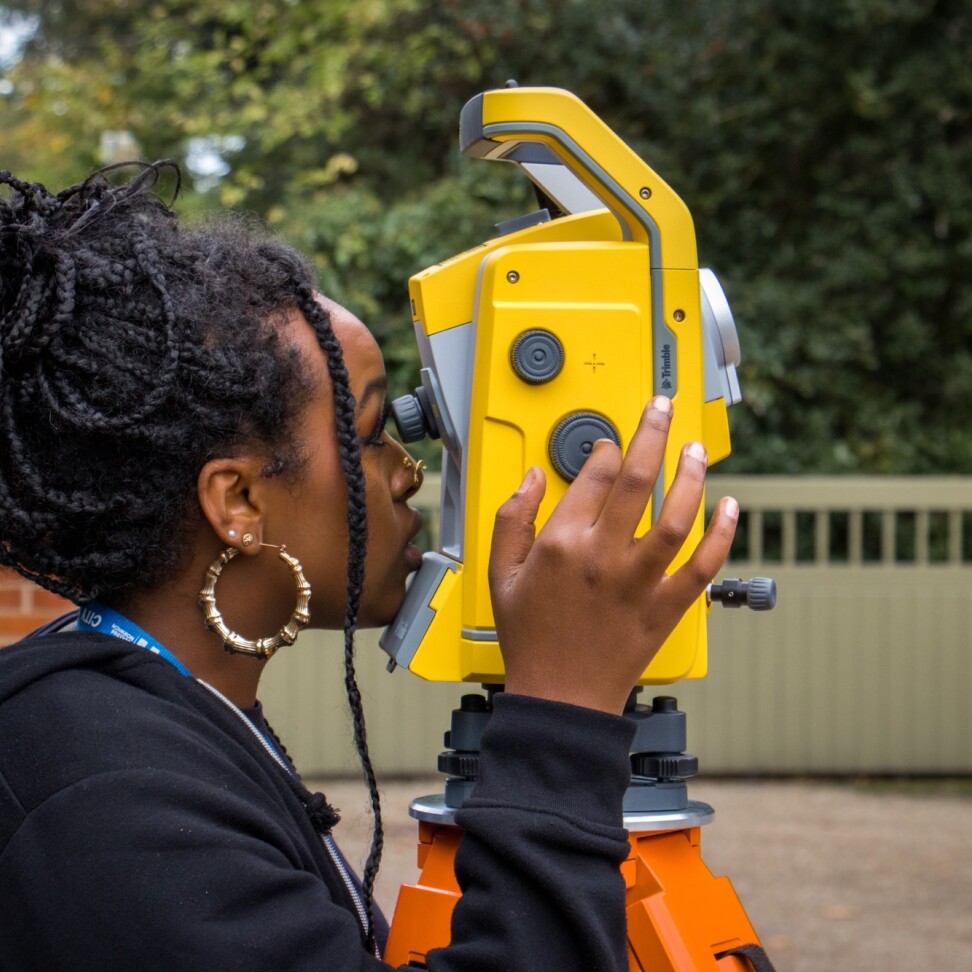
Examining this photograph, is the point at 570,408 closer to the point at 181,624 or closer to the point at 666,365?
the point at 666,365

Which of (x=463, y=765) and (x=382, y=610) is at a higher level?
A: (x=382, y=610)

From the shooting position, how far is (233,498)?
4.62ft

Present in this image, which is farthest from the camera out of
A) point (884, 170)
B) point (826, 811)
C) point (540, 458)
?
point (884, 170)

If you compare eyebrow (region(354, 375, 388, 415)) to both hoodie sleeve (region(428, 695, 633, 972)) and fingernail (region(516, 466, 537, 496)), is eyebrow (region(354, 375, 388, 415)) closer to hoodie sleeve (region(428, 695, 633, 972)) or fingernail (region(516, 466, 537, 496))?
fingernail (region(516, 466, 537, 496))

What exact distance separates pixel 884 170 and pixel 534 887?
300 inches

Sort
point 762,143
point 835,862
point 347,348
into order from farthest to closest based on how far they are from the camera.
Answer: point 762,143 → point 835,862 → point 347,348

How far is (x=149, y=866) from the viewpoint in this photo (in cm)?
113

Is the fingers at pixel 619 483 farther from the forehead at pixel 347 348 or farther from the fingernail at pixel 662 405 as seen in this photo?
the forehead at pixel 347 348

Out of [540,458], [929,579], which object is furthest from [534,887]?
[929,579]

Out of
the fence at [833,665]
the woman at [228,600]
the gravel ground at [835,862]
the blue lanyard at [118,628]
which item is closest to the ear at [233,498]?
the woman at [228,600]

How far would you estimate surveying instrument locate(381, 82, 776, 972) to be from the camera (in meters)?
1.41

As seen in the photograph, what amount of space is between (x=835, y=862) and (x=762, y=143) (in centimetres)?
439

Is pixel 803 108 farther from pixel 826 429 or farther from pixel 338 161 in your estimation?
pixel 338 161

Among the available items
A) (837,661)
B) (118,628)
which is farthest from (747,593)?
(837,661)
